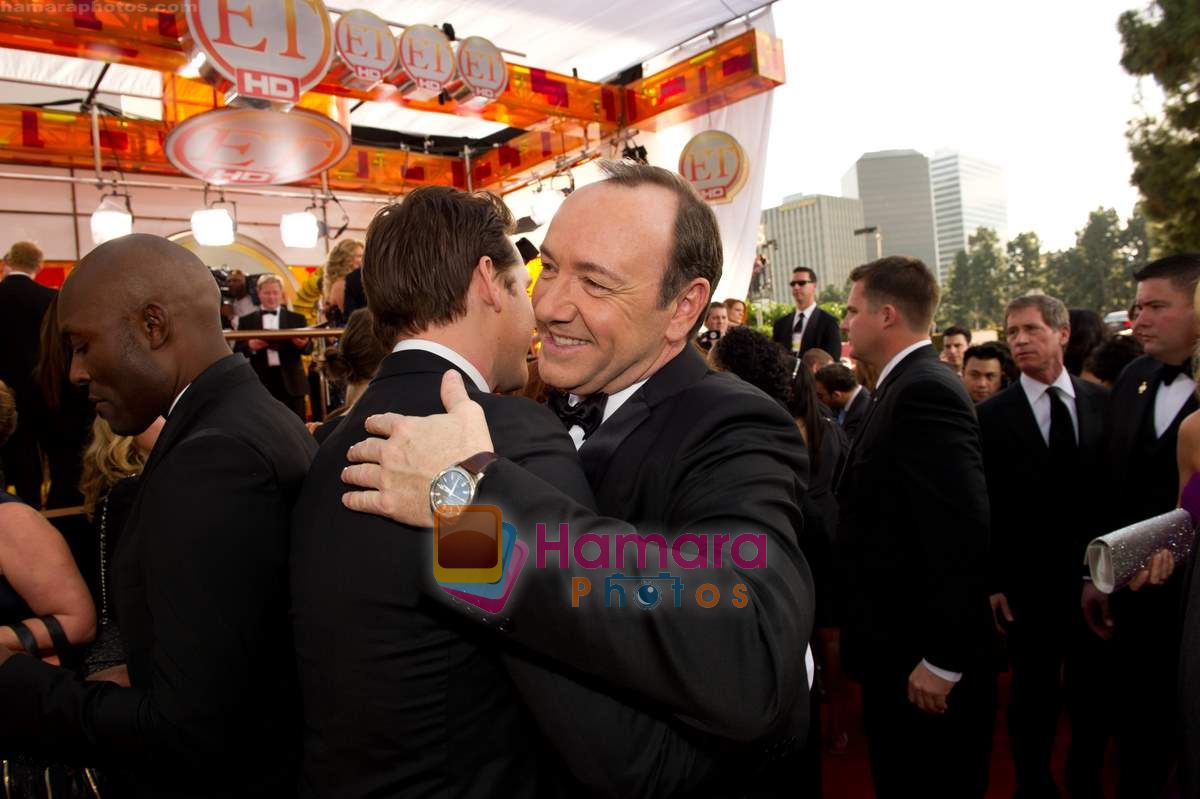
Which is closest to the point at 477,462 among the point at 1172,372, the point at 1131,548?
the point at 1131,548

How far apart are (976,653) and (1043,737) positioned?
110 cm

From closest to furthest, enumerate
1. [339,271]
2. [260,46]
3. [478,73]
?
[260,46], [339,271], [478,73]

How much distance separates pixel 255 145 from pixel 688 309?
5.50 m

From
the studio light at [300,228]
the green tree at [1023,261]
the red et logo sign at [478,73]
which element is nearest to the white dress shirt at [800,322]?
the red et logo sign at [478,73]

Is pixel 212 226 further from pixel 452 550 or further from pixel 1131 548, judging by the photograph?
pixel 1131 548

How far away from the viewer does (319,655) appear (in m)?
1.09

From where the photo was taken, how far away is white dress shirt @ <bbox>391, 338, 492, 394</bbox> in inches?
47.8

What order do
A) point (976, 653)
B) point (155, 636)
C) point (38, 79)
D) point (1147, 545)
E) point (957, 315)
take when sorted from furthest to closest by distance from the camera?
point (957, 315), point (38, 79), point (976, 653), point (1147, 545), point (155, 636)

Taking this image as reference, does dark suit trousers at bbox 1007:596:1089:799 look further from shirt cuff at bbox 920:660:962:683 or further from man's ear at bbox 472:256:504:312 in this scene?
man's ear at bbox 472:256:504:312

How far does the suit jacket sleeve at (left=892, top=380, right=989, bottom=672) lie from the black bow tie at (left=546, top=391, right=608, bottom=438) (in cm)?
140

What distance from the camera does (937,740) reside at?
249 cm

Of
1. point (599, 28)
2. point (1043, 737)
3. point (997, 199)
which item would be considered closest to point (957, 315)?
point (997, 199)

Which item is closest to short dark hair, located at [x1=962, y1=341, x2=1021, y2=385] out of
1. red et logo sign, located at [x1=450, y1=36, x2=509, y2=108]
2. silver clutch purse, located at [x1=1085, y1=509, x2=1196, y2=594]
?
silver clutch purse, located at [x1=1085, y1=509, x2=1196, y2=594]

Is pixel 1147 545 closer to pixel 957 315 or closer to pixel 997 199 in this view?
pixel 957 315
